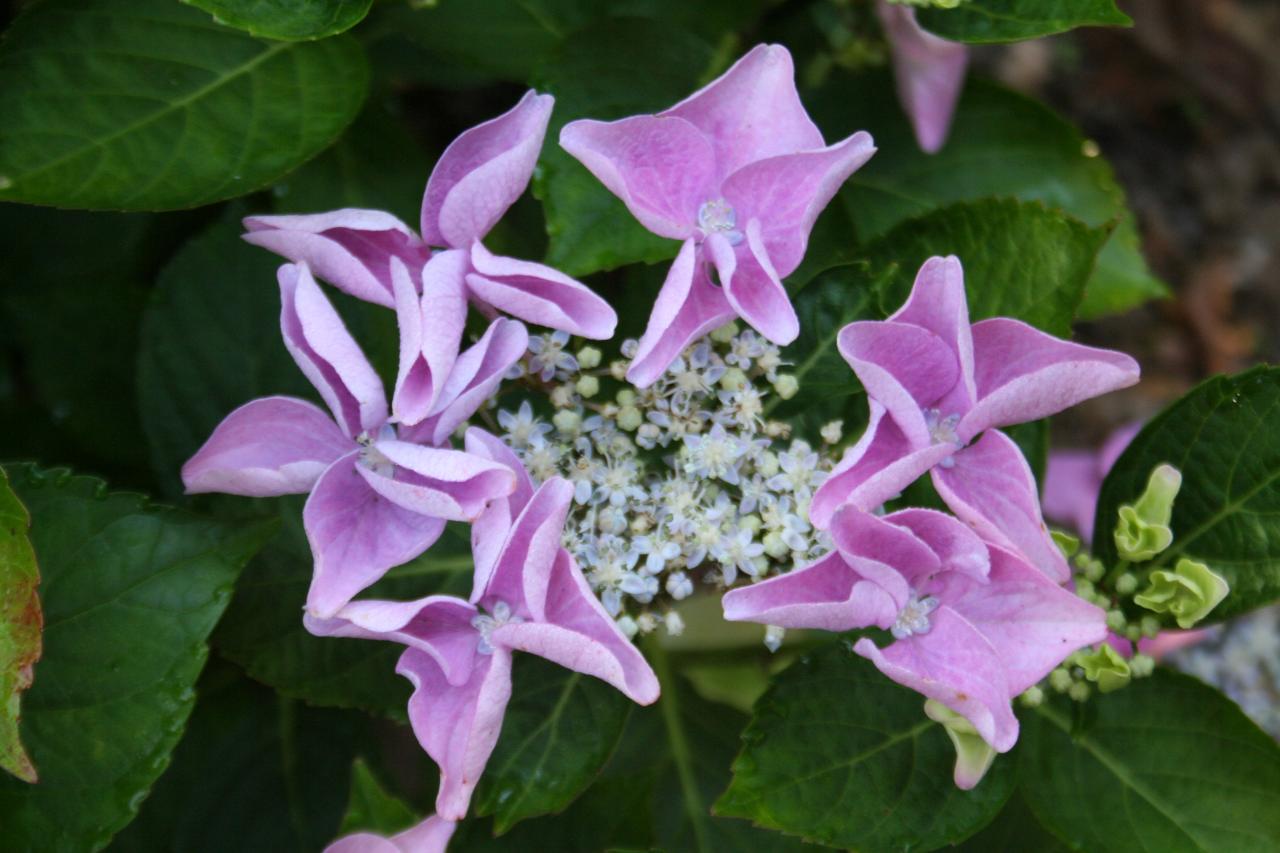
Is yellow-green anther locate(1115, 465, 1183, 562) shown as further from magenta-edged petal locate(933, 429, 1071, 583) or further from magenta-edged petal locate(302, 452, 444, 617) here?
magenta-edged petal locate(302, 452, 444, 617)

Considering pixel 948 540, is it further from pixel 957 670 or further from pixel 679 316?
pixel 679 316

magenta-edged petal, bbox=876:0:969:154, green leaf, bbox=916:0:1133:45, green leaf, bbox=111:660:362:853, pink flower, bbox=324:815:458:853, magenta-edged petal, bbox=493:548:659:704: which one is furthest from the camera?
green leaf, bbox=111:660:362:853

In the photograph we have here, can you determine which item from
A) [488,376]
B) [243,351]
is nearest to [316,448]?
[488,376]

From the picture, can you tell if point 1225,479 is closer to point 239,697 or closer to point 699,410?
point 699,410

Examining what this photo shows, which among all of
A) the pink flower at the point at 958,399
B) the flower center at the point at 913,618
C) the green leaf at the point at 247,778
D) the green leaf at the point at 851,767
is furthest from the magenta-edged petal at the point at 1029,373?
the green leaf at the point at 247,778

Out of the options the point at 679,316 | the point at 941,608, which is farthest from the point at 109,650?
the point at 941,608

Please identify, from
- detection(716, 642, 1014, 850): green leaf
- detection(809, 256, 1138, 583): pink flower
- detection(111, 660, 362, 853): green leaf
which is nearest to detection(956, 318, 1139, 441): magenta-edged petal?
detection(809, 256, 1138, 583): pink flower

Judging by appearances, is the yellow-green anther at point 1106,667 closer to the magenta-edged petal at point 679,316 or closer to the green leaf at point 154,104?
the magenta-edged petal at point 679,316
